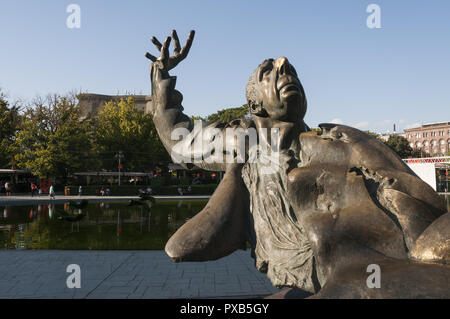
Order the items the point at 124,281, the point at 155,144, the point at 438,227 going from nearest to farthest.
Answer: the point at 438,227, the point at 124,281, the point at 155,144

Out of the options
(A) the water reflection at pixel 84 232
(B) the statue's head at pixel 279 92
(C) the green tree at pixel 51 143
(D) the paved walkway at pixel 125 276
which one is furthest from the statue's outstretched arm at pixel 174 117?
(C) the green tree at pixel 51 143

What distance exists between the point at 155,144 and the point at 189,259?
113 feet

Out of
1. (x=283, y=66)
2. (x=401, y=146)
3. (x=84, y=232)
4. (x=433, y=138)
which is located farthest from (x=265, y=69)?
(x=433, y=138)

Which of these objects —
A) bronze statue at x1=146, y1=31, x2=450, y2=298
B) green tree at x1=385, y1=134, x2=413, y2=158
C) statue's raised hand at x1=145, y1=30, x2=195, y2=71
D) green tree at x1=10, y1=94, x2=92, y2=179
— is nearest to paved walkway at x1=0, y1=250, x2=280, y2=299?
bronze statue at x1=146, y1=31, x2=450, y2=298

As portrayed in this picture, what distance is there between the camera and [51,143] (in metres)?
30.8

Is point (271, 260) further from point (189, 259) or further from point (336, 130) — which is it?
point (336, 130)

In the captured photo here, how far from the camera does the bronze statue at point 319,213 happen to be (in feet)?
5.69

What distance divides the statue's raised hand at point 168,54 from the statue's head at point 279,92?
86 cm

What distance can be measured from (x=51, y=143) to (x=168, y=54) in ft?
102

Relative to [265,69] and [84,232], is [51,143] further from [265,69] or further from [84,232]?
[265,69]

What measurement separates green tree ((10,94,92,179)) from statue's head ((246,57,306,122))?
31.0 m

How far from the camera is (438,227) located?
1729 millimetres

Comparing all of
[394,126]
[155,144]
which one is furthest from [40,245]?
[394,126]

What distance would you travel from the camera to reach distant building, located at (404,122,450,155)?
7862 centimetres
